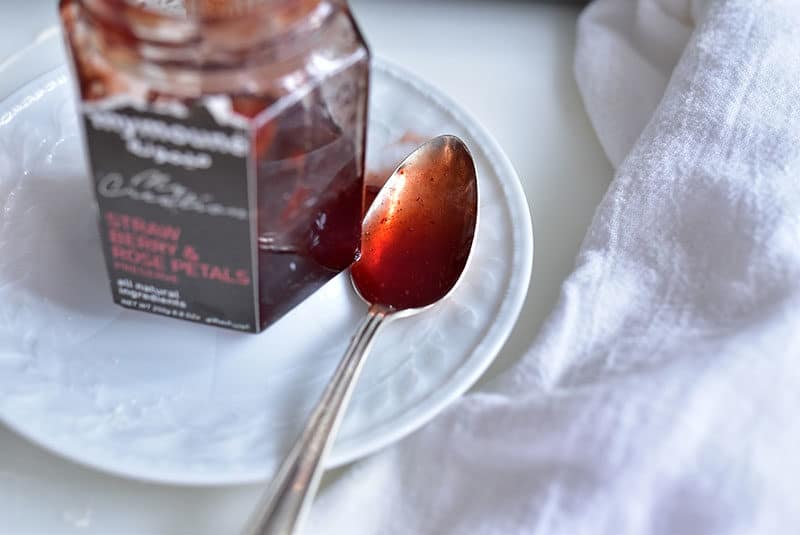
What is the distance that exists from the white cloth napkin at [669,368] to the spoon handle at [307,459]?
0.04 metres

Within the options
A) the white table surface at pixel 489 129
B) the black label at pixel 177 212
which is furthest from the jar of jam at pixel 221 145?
the white table surface at pixel 489 129

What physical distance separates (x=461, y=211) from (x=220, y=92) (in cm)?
20

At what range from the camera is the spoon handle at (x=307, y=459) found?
0.41m

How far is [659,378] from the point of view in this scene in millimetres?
457

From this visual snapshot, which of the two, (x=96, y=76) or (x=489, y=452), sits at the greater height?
(x=96, y=76)

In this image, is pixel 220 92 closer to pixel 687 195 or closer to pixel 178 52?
pixel 178 52

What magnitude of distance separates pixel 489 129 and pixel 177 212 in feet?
0.94

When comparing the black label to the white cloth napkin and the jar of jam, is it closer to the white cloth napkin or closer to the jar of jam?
the jar of jam

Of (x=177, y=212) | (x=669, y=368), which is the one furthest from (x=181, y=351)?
(x=669, y=368)

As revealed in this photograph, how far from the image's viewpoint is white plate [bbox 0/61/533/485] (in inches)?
18.1

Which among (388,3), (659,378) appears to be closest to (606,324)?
(659,378)

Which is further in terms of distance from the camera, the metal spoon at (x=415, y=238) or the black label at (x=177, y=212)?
the metal spoon at (x=415, y=238)

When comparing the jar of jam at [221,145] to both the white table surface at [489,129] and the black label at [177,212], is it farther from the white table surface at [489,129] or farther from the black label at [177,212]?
the white table surface at [489,129]

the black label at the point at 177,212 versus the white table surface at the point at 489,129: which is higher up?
the black label at the point at 177,212
